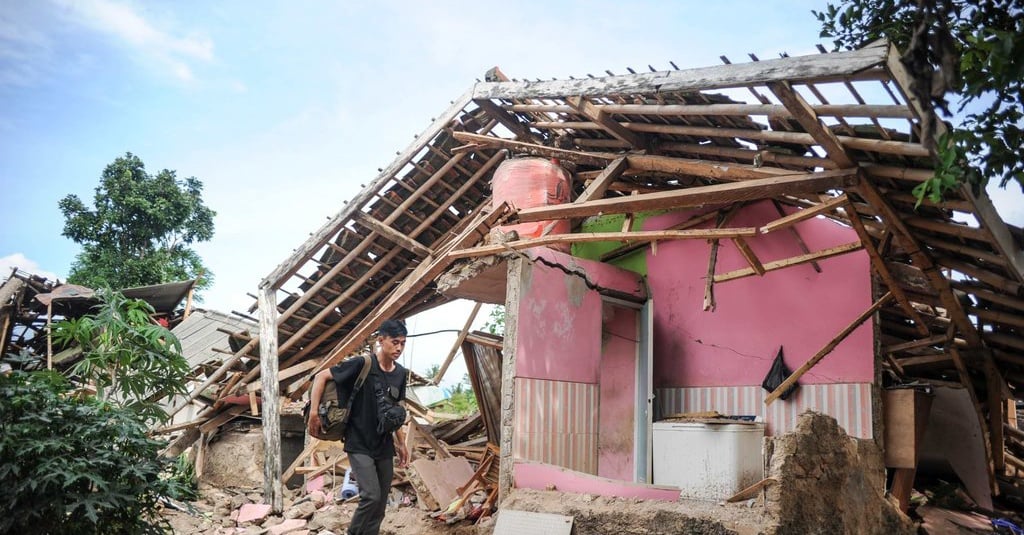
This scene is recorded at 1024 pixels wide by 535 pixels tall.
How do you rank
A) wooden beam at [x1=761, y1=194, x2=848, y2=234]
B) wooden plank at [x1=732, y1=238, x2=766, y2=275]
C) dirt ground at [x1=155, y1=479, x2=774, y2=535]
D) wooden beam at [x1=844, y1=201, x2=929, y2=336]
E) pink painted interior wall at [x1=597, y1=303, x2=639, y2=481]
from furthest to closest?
pink painted interior wall at [x1=597, y1=303, x2=639, y2=481]
wooden plank at [x1=732, y1=238, x2=766, y2=275]
wooden beam at [x1=844, y1=201, x2=929, y2=336]
wooden beam at [x1=761, y1=194, x2=848, y2=234]
dirt ground at [x1=155, y1=479, x2=774, y2=535]

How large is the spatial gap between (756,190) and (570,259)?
Answer: 2314mm

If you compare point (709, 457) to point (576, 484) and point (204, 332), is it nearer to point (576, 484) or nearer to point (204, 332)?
point (576, 484)

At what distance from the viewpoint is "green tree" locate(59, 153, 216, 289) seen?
1998 cm

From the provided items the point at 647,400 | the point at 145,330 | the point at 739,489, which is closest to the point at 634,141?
the point at 647,400

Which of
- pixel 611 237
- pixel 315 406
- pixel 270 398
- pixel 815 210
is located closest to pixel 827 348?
pixel 815 210

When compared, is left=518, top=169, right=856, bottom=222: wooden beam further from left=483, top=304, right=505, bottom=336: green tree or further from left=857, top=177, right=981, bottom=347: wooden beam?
left=483, top=304, right=505, bottom=336: green tree

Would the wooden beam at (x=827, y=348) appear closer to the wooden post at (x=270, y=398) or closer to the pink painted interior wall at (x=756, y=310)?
the pink painted interior wall at (x=756, y=310)

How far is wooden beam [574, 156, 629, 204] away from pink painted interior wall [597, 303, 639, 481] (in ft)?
4.58

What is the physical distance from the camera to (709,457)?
6285 millimetres

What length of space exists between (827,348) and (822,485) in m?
1.90

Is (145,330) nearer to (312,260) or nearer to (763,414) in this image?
(312,260)

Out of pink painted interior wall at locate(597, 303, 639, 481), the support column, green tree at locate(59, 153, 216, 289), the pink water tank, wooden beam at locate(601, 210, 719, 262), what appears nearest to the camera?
the support column

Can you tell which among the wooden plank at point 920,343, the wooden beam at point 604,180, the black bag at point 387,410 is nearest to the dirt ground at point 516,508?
the black bag at point 387,410

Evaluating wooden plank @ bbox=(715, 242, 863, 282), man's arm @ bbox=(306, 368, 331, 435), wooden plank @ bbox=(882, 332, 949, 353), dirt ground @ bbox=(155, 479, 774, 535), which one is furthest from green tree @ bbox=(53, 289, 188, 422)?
wooden plank @ bbox=(882, 332, 949, 353)
